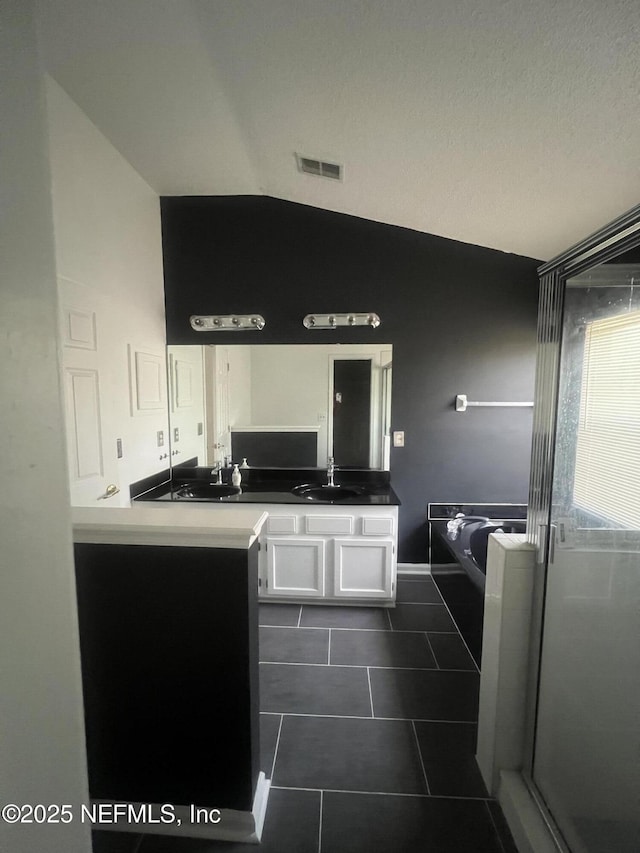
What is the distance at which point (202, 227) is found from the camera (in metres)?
3.00

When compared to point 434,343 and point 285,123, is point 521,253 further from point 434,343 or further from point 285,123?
point 285,123

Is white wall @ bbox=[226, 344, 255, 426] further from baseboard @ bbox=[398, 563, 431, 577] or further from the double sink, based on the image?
baseboard @ bbox=[398, 563, 431, 577]

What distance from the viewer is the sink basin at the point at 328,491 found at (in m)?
3.02

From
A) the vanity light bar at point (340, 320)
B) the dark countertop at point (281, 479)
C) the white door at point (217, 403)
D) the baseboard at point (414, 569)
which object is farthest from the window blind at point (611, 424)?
the white door at point (217, 403)

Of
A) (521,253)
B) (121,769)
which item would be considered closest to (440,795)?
(121,769)

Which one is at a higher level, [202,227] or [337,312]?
[202,227]

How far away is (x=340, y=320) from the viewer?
300cm

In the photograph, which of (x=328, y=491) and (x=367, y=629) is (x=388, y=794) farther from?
(x=328, y=491)

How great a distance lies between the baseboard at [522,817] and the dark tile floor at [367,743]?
48mm

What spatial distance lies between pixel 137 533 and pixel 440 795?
4.92 ft

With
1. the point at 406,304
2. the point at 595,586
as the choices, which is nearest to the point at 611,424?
the point at 595,586

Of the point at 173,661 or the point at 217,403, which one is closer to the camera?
the point at 173,661

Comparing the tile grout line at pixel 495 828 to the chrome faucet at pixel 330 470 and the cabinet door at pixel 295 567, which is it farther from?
the chrome faucet at pixel 330 470

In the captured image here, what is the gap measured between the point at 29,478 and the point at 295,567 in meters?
2.48
